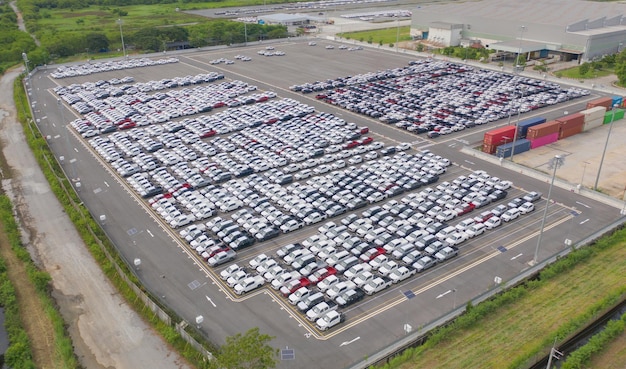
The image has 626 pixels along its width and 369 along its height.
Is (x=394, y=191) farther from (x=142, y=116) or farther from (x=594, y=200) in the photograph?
(x=142, y=116)


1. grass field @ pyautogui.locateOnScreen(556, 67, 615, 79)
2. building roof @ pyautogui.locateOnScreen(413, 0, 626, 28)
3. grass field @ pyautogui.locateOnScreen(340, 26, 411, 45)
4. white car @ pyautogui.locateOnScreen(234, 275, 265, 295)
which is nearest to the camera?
white car @ pyautogui.locateOnScreen(234, 275, 265, 295)

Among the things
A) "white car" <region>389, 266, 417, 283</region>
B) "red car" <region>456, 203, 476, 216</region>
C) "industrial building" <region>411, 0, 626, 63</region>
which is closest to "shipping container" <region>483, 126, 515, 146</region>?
"red car" <region>456, 203, 476, 216</region>

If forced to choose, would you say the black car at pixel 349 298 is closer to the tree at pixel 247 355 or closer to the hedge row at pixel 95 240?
the tree at pixel 247 355

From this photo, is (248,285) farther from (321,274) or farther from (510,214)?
(510,214)

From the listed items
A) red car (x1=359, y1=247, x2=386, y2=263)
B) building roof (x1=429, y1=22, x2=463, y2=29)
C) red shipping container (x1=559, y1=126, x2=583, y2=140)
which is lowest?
red car (x1=359, y1=247, x2=386, y2=263)

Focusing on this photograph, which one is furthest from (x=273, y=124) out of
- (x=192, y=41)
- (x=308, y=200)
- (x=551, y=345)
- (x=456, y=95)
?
(x=192, y=41)

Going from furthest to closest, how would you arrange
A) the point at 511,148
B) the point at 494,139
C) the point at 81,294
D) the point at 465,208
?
1. the point at 494,139
2. the point at 511,148
3. the point at 465,208
4. the point at 81,294

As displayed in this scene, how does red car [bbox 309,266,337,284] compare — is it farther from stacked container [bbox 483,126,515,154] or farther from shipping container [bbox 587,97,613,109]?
shipping container [bbox 587,97,613,109]

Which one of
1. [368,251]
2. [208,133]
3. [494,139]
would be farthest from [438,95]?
[368,251]
